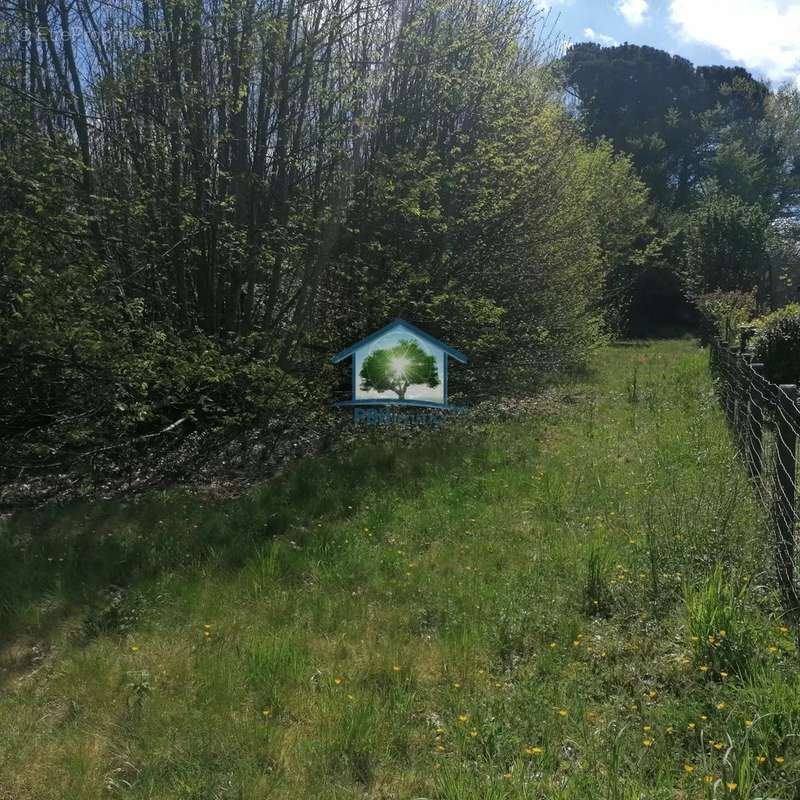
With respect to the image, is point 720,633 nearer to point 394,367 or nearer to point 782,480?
point 782,480

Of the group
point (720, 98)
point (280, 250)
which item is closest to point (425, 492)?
point (280, 250)

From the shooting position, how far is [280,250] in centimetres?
768

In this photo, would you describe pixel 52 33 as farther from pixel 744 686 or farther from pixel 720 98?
pixel 720 98

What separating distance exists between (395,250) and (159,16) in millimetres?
3687

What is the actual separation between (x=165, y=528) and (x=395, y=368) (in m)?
4.23

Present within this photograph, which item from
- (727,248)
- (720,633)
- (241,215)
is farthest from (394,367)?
(727,248)

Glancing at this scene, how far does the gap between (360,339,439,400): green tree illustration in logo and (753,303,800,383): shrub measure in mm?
4330

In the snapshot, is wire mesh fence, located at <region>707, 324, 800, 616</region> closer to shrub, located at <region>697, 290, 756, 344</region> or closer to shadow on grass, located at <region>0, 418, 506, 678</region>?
shadow on grass, located at <region>0, 418, 506, 678</region>

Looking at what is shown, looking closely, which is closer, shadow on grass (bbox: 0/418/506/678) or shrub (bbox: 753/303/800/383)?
shadow on grass (bbox: 0/418/506/678)

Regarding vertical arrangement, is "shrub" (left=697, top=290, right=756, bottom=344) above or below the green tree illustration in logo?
above

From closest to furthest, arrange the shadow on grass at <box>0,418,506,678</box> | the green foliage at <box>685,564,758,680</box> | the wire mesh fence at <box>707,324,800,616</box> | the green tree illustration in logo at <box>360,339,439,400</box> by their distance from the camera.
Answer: the green foliage at <box>685,564,758,680</box> → the wire mesh fence at <box>707,324,800,616</box> → the shadow on grass at <box>0,418,506,678</box> → the green tree illustration in logo at <box>360,339,439,400</box>

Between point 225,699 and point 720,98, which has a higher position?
point 720,98

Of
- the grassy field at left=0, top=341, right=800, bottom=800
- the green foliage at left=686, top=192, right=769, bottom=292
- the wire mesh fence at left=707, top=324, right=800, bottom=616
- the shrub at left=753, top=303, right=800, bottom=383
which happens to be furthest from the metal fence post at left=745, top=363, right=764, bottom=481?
the green foliage at left=686, top=192, right=769, bottom=292

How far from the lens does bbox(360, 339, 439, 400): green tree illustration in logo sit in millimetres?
8773
